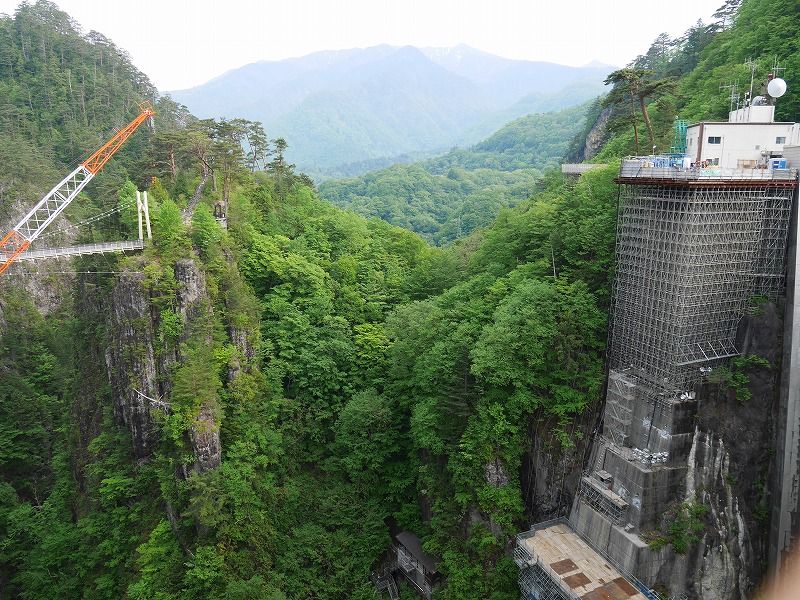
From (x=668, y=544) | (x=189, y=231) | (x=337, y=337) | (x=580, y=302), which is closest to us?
(x=668, y=544)

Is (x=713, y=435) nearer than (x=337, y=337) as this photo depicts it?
Yes

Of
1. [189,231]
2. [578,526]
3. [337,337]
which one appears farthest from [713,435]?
[189,231]

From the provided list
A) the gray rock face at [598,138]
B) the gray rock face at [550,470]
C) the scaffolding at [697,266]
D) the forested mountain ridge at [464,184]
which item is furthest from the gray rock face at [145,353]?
the forested mountain ridge at [464,184]

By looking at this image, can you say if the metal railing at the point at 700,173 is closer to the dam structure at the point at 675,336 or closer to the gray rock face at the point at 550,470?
the dam structure at the point at 675,336

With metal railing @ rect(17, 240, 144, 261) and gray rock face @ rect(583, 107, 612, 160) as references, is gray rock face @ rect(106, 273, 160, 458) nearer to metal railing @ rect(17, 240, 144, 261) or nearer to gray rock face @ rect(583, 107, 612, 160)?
metal railing @ rect(17, 240, 144, 261)

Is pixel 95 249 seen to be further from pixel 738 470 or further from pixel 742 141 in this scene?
pixel 738 470

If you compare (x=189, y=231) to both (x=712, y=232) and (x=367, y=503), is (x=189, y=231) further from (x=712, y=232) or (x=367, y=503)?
(x=712, y=232)

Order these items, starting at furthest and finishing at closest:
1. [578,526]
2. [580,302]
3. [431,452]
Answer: [431,452] → [580,302] → [578,526]
